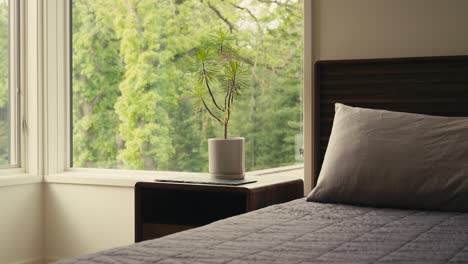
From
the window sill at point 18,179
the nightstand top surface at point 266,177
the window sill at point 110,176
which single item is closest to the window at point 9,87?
the window sill at point 18,179

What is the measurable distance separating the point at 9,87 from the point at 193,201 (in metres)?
1.39

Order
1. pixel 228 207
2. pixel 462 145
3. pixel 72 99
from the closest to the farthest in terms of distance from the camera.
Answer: pixel 462 145 < pixel 228 207 < pixel 72 99

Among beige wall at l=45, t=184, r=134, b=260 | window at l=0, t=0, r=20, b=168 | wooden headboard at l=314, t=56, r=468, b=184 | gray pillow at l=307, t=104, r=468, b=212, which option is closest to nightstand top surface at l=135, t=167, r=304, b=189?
wooden headboard at l=314, t=56, r=468, b=184

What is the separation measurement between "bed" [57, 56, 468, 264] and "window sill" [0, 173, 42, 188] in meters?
1.64

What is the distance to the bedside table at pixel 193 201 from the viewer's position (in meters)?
2.87

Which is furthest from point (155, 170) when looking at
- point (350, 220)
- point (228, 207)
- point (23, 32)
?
point (350, 220)

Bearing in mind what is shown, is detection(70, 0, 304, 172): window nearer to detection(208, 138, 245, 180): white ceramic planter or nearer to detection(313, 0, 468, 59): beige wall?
detection(313, 0, 468, 59): beige wall

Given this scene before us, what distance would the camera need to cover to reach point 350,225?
203 centimetres

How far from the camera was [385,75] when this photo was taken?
2938 millimetres

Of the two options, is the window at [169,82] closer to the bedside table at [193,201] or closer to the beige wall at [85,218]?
the beige wall at [85,218]

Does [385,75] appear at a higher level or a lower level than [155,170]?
higher

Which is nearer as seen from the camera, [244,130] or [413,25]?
[413,25]

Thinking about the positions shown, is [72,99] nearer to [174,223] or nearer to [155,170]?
[155,170]

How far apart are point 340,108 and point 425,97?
0.37 metres
